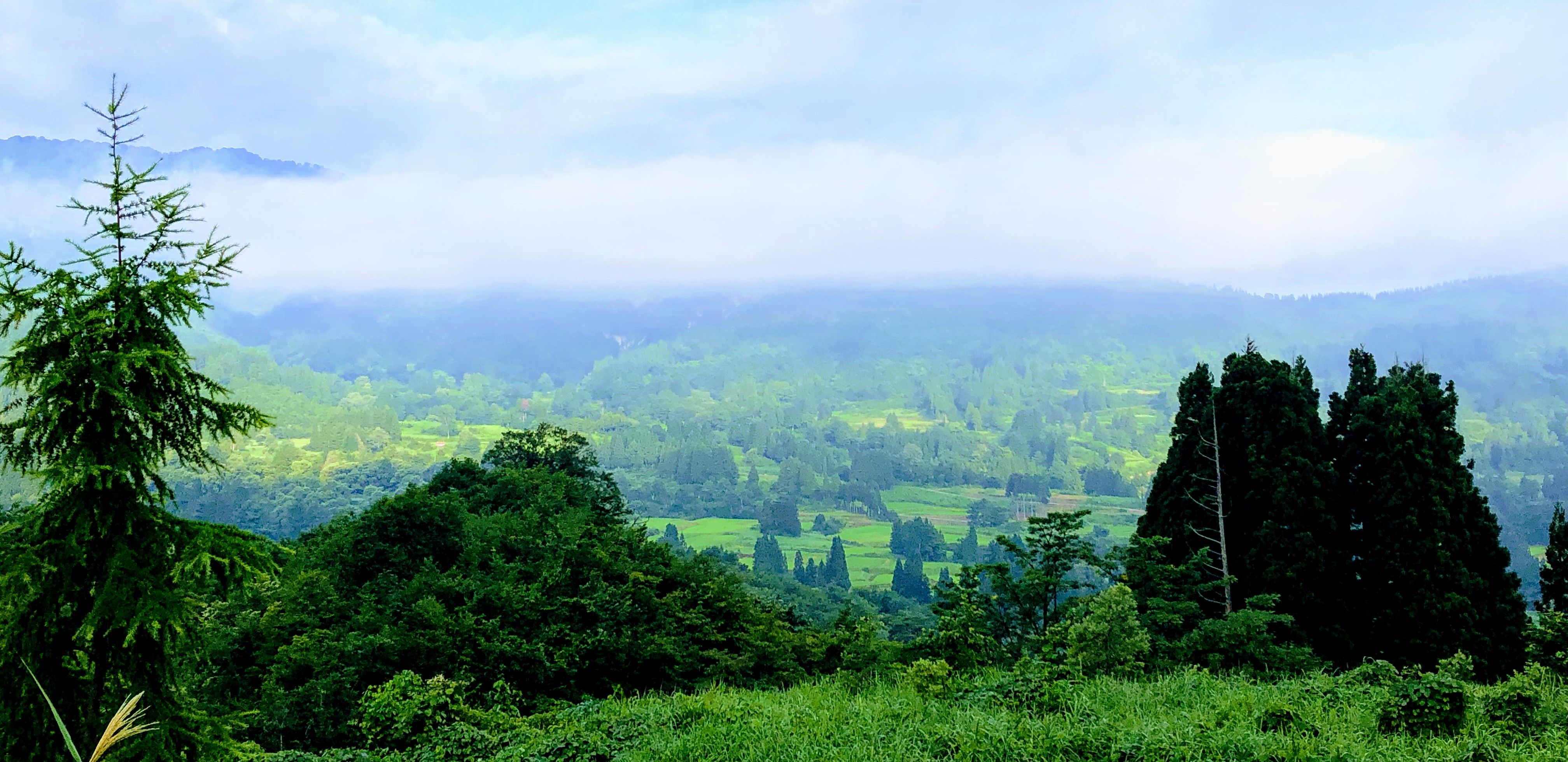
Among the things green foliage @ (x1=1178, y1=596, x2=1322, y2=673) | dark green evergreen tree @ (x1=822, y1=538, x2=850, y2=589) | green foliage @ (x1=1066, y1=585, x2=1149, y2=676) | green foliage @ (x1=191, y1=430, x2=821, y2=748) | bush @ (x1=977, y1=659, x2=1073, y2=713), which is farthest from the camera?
dark green evergreen tree @ (x1=822, y1=538, x2=850, y2=589)

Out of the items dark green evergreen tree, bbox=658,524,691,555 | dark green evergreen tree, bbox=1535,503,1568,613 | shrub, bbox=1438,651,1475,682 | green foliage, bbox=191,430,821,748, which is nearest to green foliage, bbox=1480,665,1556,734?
shrub, bbox=1438,651,1475,682

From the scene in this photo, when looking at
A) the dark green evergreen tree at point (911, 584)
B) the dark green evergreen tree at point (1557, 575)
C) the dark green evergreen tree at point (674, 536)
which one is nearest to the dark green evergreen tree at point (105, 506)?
the dark green evergreen tree at point (1557, 575)

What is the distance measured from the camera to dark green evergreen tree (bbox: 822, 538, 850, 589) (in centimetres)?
8288

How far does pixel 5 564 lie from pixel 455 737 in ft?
14.7

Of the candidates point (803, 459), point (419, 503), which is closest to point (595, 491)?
point (419, 503)

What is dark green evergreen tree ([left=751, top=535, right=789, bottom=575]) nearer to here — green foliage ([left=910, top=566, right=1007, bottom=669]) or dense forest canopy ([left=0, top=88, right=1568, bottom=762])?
dense forest canopy ([left=0, top=88, right=1568, bottom=762])

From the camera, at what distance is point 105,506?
22.2ft

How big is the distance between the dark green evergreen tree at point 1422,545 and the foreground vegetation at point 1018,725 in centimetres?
995

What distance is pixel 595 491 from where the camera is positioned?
30.7 m

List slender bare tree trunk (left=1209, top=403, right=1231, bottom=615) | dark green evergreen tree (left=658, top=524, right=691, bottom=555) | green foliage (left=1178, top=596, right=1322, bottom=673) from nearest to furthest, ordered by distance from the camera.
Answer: green foliage (left=1178, top=596, right=1322, bottom=673), slender bare tree trunk (left=1209, top=403, right=1231, bottom=615), dark green evergreen tree (left=658, top=524, right=691, bottom=555)

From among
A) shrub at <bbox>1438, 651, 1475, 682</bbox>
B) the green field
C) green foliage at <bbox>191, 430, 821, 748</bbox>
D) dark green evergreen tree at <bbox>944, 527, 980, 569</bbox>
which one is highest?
shrub at <bbox>1438, 651, 1475, 682</bbox>

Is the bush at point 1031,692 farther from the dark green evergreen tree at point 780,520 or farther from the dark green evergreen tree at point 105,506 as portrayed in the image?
the dark green evergreen tree at point 780,520

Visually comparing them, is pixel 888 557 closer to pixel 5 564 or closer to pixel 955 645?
pixel 955 645

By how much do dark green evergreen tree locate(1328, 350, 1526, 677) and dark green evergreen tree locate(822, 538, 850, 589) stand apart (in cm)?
6175
